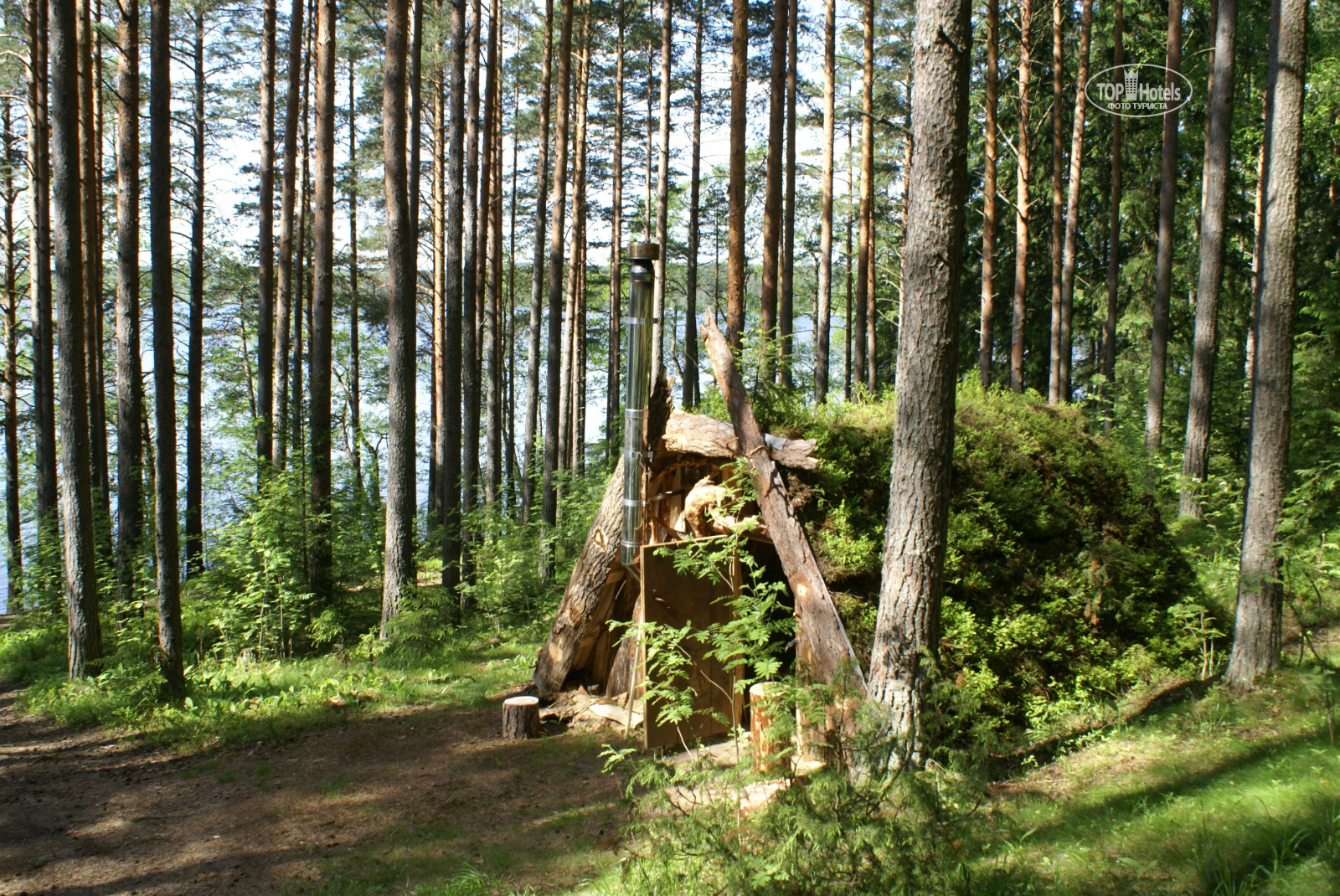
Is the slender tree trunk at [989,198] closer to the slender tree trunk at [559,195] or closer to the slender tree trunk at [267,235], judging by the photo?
the slender tree trunk at [559,195]

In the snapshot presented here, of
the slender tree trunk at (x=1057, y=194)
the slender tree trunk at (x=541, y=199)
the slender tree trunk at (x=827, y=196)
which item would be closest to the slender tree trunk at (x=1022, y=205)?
the slender tree trunk at (x=1057, y=194)

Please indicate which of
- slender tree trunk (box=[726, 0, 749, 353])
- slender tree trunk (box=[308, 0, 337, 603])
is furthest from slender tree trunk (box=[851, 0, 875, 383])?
slender tree trunk (box=[308, 0, 337, 603])

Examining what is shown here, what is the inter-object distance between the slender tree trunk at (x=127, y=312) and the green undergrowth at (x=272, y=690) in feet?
7.89

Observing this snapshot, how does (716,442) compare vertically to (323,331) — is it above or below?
below

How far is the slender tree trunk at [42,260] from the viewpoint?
39.9 feet

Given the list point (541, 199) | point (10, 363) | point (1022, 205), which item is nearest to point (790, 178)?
point (1022, 205)

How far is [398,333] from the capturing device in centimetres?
1067

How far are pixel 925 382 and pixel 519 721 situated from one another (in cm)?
521

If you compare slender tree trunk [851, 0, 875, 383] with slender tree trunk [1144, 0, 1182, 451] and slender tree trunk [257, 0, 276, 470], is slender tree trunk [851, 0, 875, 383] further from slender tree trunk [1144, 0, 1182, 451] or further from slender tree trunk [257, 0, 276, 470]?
slender tree trunk [257, 0, 276, 470]

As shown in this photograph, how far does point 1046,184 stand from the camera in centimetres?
2023

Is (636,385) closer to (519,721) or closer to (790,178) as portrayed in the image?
(519,721)

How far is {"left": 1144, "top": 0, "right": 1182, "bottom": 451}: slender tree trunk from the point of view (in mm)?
13297

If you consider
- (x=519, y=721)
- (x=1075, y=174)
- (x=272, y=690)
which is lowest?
(x=272, y=690)

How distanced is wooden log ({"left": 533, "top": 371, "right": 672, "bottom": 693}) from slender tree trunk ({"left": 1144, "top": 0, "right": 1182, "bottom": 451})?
10.2m
